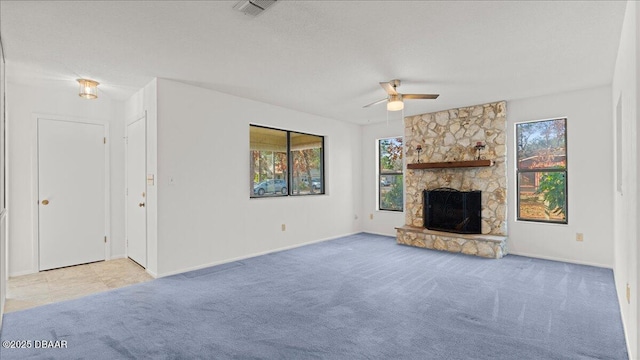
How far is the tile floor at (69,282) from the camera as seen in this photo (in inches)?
131

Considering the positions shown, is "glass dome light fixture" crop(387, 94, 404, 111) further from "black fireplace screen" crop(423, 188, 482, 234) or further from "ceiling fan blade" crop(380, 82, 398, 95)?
"black fireplace screen" crop(423, 188, 482, 234)

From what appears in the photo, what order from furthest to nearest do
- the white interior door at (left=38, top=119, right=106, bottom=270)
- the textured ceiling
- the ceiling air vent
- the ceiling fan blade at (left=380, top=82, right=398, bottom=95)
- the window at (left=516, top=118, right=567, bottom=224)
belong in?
the window at (left=516, top=118, right=567, bottom=224), the white interior door at (left=38, top=119, right=106, bottom=270), the ceiling fan blade at (left=380, top=82, right=398, bottom=95), the textured ceiling, the ceiling air vent

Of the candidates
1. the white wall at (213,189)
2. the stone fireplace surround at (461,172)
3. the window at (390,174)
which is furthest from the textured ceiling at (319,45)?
the window at (390,174)

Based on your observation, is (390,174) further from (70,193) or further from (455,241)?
(70,193)

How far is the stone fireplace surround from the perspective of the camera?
521cm

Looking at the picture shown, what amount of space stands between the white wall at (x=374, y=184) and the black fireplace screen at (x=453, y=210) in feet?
3.05

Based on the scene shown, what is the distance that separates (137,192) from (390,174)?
4.96m

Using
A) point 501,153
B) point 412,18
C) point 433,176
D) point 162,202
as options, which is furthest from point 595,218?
point 162,202

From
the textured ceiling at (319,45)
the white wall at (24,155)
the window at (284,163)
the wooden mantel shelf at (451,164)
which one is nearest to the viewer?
the textured ceiling at (319,45)

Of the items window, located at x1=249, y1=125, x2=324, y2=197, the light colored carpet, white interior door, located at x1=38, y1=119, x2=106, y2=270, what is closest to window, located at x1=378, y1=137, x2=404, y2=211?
window, located at x1=249, y1=125, x2=324, y2=197

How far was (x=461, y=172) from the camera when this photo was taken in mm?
5684

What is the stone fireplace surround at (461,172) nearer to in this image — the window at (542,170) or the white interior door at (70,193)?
the window at (542,170)

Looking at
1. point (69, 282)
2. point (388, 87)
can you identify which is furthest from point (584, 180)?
point (69, 282)

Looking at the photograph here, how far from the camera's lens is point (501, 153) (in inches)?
206
